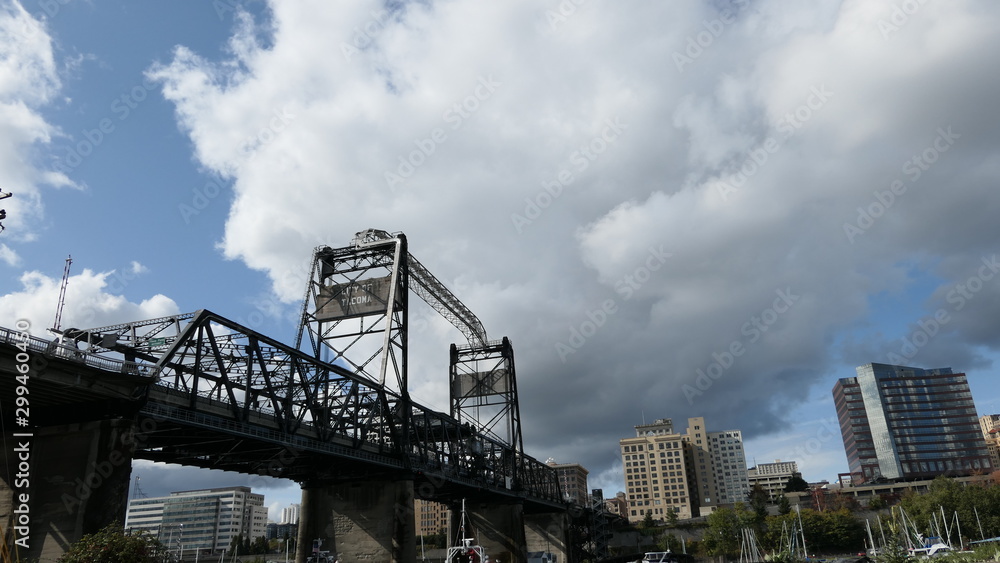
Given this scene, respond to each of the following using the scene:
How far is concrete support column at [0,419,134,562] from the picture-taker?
86.9 feet

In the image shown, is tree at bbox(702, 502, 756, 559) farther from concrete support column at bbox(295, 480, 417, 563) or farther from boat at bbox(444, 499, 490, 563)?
concrete support column at bbox(295, 480, 417, 563)

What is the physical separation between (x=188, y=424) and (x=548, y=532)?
2811 inches

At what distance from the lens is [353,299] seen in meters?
53.9

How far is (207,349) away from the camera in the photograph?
117ft

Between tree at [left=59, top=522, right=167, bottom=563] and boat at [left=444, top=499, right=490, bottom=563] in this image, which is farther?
boat at [left=444, top=499, right=490, bottom=563]

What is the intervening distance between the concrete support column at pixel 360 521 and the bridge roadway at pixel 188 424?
22.8 inches

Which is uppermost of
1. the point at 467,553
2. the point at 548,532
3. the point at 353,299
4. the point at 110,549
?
the point at 353,299

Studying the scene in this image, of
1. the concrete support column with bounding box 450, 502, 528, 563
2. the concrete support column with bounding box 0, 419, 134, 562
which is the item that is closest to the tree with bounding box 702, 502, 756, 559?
the concrete support column with bounding box 450, 502, 528, 563

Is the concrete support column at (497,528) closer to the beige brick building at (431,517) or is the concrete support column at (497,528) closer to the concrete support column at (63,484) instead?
the concrete support column at (63,484)

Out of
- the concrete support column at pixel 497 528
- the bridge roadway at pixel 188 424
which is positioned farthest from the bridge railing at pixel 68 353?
the concrete support column at pixel 497 528

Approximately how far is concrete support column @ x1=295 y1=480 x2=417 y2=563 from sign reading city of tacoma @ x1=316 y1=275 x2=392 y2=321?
45.6 ft

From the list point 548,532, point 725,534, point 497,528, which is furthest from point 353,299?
point 725,534

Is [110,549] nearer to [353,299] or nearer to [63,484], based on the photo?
[63,484]

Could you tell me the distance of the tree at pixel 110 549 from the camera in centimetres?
2409
